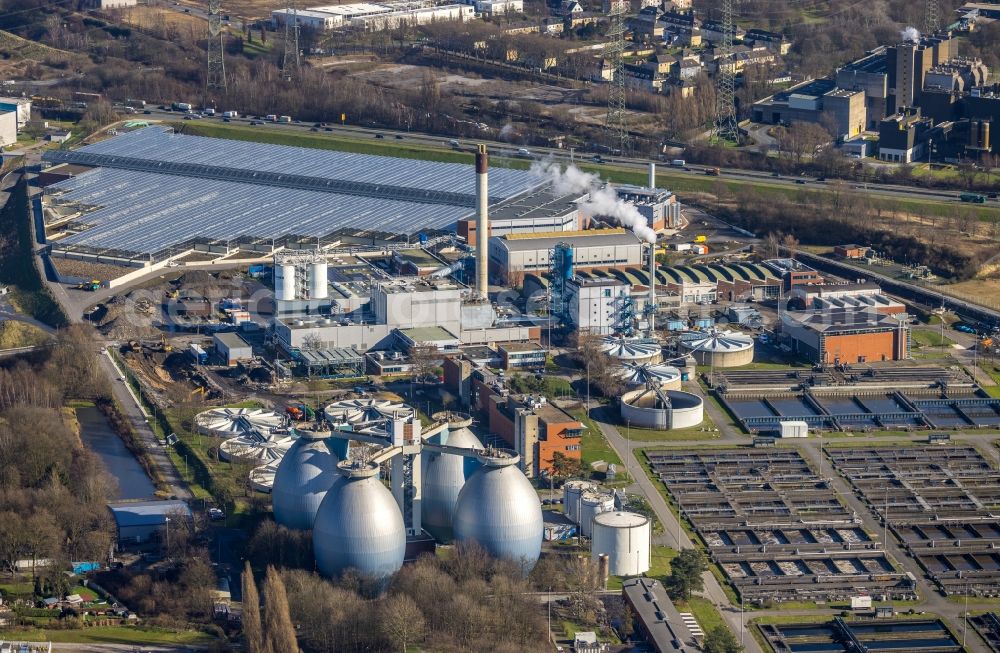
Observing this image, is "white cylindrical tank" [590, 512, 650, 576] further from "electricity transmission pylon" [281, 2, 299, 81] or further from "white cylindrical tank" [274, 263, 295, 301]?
"electricity transmission pylon" [281, 2, 299, 81]

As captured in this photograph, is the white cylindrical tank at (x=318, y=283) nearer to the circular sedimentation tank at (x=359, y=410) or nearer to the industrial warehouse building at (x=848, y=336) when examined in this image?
the circular sedimentation tank at (x=359, y=410)

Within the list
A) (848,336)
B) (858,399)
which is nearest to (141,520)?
(858,399)

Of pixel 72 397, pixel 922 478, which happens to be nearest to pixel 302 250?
pixel 72 397

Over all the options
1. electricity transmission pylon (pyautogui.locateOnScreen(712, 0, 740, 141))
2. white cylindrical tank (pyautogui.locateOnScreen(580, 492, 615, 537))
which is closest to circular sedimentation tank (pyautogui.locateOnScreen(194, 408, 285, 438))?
white cylindrical tank (pyautogui.locateOnScreen(580, 492, 615, 537))

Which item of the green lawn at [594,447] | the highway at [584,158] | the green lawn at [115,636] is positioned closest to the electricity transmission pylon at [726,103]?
the highway at [584,158]

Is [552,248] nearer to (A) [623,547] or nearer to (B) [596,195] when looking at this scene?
(B) [596,195]

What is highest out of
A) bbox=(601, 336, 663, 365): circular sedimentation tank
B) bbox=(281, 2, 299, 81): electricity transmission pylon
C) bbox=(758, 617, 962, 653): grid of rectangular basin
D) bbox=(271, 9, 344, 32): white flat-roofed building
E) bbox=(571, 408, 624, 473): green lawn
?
bbox=(271, 9, 344, 32): white flat-roofed building

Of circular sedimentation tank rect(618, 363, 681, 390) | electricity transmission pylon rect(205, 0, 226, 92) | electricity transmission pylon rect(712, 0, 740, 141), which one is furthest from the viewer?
electricity transmission pylon rect(205, 0, 226, 92)

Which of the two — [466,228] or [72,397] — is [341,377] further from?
[466,228]
